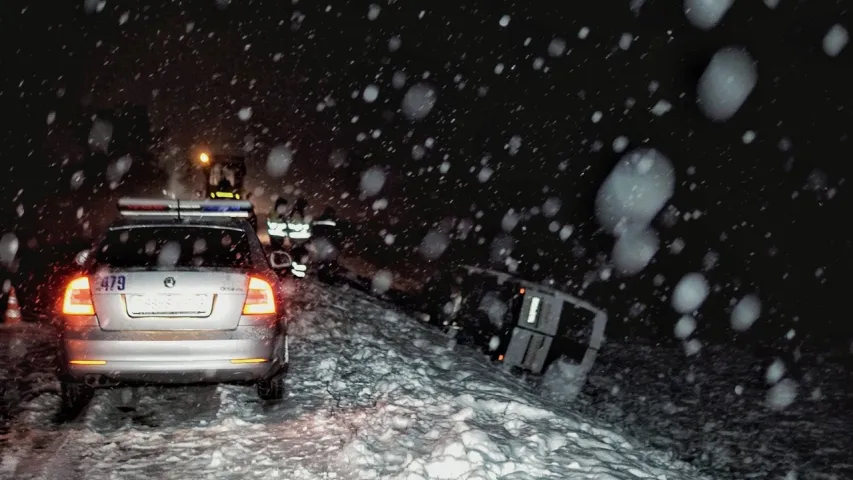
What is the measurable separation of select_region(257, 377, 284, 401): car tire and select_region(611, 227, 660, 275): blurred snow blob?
2393cm

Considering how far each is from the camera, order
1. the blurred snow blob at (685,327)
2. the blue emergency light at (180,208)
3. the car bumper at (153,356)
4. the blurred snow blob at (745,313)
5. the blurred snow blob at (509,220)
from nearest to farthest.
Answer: the car bumper at (153,356), the blue emergency light at (180,208), the blurred snow blob at (685,327), the blurred snow blob at (745,313), the blurred snow blob at (509,220)

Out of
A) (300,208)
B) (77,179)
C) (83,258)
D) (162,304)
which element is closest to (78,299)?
(83,258)

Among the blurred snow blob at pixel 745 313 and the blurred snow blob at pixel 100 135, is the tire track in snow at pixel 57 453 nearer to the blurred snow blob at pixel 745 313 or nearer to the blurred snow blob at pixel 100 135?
the blurred snow blob at pixel 745 313

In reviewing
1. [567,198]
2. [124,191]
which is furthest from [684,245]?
[124,191]

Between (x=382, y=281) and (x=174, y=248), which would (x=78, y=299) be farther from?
(x=382, y=281)

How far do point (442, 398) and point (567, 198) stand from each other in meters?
34.5

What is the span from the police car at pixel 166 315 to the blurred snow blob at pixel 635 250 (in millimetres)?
24618

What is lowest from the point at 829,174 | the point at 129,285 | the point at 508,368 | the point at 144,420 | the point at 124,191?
the point at 124,191

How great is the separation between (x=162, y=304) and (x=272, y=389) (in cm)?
137

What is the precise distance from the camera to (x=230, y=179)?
2903cm

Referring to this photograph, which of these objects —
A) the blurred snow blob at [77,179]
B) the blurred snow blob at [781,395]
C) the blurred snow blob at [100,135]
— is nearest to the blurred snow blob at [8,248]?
the blurred snow blob at [781,395]

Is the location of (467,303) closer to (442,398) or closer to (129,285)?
(442,398)

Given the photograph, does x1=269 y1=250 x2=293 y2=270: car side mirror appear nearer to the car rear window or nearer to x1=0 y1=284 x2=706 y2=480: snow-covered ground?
the car rear window

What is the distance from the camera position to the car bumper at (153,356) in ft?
18.3
